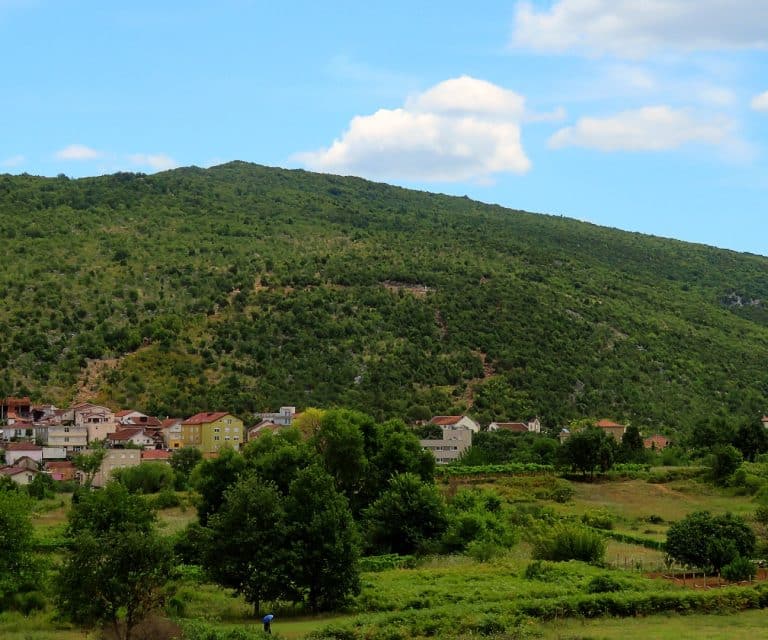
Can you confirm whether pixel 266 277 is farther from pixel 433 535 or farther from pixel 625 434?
pixel 433 535

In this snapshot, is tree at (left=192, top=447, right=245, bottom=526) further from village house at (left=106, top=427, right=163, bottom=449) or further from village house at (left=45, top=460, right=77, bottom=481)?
village house at (left=106, top=427, right=163, bottom=449)

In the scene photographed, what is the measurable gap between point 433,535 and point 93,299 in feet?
224

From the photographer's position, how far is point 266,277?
123m

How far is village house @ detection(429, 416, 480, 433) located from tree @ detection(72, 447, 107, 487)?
28.0m

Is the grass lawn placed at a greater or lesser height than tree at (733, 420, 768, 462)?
lesser

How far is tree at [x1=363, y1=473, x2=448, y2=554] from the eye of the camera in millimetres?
51031

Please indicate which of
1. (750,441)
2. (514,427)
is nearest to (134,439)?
(514,427)

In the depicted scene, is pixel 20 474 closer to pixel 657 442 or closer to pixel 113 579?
pixel 113 579

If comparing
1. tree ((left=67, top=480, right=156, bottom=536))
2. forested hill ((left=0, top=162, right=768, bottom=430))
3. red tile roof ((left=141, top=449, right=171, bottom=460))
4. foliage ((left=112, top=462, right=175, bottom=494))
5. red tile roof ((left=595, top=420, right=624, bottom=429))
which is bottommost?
foliage ((left=112, top=462, right=175, bottom=494))

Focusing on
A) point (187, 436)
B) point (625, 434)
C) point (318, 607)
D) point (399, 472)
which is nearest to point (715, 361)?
point (625, 434)

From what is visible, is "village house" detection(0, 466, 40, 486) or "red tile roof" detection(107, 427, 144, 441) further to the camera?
"red tile roof" detection(107, 427, 144, 441)

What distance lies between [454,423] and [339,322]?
24527 millimetres

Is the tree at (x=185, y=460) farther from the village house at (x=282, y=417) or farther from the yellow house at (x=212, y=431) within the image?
the village house at (x=282, y=417)

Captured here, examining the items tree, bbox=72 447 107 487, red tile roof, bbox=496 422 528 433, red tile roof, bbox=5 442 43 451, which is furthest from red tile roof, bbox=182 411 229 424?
red tile roof, bbox=496 422 528 433
